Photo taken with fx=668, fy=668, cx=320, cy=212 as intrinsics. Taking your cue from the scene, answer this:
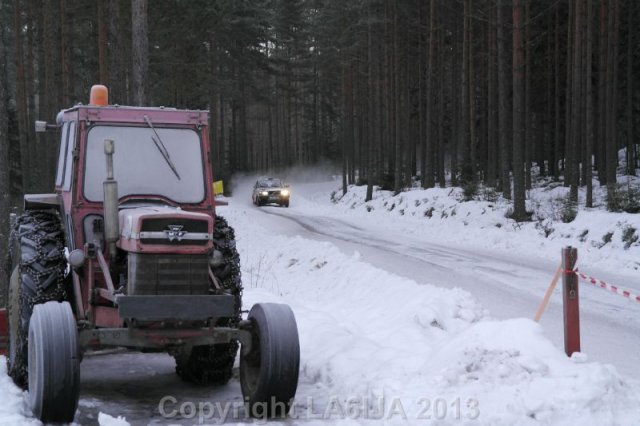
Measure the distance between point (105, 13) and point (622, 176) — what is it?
1020 inches

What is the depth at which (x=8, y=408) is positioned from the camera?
5629 millimetres

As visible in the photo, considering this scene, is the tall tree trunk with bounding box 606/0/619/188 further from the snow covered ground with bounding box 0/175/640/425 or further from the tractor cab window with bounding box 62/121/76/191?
the tractor cab window with bounding box 62/121/76/191

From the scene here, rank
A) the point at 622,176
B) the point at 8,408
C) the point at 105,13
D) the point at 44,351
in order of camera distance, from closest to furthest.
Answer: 1. the point at 44,351
2. the point at 8,408
3. the point at 105,13
4. the point at 622,176

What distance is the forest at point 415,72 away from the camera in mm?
23094

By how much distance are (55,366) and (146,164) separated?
89.0 inches

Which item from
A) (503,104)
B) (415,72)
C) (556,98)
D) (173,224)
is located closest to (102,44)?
(503,104)

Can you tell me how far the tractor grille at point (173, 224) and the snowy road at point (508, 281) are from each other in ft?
15.2

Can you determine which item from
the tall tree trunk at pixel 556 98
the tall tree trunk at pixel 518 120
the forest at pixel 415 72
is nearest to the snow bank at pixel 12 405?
the forest at pixel 415 72

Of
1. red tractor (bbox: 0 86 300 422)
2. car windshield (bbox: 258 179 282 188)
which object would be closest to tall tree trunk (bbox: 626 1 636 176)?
car windshield (bbox: 258 179 282 188)

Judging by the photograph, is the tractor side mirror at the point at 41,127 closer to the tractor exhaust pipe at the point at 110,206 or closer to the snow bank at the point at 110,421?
the tractor exhaust pipe at the point at 110,206

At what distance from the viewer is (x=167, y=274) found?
576 centimetres

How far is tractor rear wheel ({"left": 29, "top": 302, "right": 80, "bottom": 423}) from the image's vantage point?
524 cm

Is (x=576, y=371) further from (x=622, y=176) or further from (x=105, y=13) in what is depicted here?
(x=622, y=176)

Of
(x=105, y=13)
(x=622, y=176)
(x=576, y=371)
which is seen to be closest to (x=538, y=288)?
(x=576, y=371)
